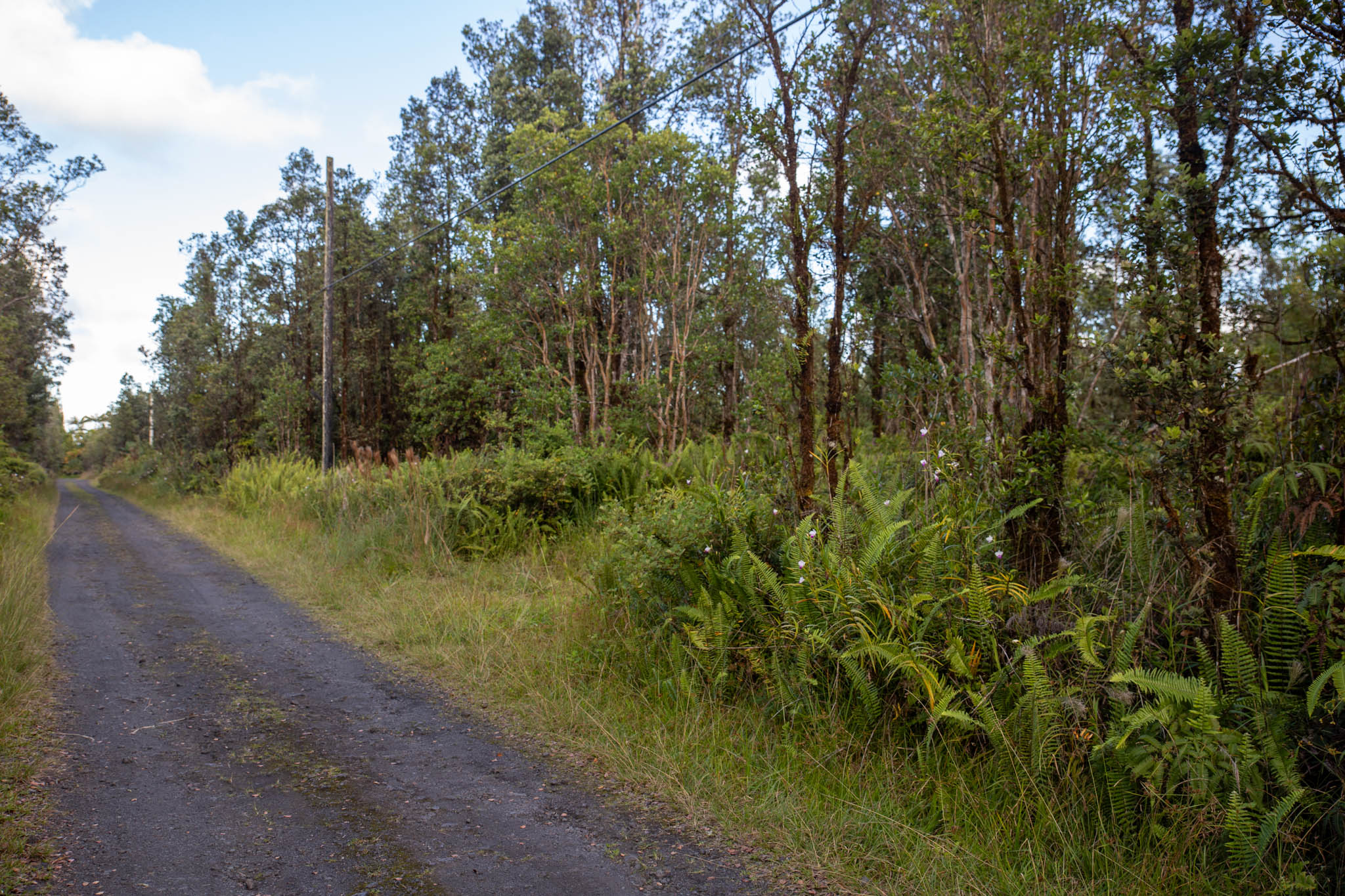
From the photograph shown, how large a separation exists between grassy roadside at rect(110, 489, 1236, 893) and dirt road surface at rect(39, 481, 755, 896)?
0.25m

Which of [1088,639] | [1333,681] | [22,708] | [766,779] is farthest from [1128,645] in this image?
[22,708]

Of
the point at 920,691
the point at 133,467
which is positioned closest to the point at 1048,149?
the point at 920,691

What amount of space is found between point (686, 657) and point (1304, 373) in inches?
140

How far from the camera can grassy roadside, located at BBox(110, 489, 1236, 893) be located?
2953 mm

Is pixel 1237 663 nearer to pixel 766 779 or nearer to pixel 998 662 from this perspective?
pixel 998 662

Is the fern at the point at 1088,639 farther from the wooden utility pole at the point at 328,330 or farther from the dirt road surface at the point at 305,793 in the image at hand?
the wooden utility pole at the point at 328,330

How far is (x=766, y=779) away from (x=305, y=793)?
2.11m

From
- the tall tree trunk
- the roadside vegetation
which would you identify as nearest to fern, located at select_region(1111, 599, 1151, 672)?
the roadside vegetation

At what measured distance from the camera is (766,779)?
12.2 feet

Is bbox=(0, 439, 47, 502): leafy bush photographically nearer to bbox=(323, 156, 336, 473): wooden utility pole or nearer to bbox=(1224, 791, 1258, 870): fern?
bbox=(323, 156, 336, 473): wooden utility pole

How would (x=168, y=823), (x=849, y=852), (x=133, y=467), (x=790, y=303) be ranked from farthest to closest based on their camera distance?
1. (x=133, y=467)
2. (x=790, y=303)
3. (x=168, y=823)
4. (x=849, y=852)

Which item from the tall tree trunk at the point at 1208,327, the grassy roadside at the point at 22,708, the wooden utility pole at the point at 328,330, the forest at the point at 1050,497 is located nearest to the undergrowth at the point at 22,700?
the grassy roadside at the point at 22,708

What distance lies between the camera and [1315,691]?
2.79 meters

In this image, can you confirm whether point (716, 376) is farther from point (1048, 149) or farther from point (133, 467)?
point (133, 467)
